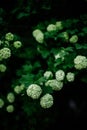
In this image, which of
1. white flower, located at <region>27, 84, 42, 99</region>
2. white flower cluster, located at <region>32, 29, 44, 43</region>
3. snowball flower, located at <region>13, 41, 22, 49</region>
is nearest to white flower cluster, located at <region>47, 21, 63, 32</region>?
white flower cluster, located at <region>32, 29, 44, 43</region>

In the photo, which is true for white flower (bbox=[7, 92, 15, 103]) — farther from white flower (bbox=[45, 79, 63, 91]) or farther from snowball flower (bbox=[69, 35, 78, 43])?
snowball flower (bbox=[69, 35, 78, 43])

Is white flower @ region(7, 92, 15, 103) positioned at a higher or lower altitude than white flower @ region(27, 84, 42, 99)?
lower

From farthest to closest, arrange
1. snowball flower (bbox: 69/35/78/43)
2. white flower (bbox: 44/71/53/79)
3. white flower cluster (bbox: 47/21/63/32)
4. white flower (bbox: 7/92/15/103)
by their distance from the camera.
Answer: white flower (bbox: 7/92/15/103) → white flower cluster (bbox: 47/21/63/32) → snowball flower (bbox: 69/35/78/43) → white flower (bbox: 44/71/53/79)

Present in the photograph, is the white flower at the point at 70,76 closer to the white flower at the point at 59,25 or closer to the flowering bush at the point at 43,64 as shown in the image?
the flowering bush at the point at 43,64

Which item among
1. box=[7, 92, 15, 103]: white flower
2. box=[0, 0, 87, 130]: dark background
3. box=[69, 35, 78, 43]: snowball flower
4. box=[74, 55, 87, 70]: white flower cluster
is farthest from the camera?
box=[0, 0, 87, 130]: dark background

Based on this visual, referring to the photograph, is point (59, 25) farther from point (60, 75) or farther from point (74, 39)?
point (60, 75)

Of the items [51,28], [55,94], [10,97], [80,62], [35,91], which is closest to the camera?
[35,91]

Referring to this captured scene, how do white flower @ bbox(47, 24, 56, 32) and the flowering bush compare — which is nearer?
the flowering bush

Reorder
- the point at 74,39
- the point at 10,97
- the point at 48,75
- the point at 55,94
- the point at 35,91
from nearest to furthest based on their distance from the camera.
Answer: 1. the point at 35,91
2. the point at 48,75
3. the point at 74,39
4. the point at 10,97
5. the point at 55,94

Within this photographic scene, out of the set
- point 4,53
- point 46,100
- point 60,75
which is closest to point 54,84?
point 60,75

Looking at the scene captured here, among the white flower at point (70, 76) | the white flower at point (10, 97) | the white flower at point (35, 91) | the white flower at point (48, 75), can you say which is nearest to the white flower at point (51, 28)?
the white flower at point (48, 75)
